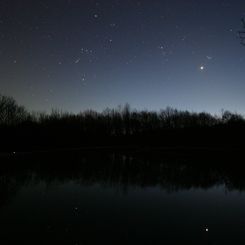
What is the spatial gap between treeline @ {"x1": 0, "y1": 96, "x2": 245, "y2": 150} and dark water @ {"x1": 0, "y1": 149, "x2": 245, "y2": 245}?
46167 millimetres

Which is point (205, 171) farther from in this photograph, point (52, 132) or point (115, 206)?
point (52, 132)

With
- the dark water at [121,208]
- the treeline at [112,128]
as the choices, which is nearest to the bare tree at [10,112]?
the treeline at [112,128]

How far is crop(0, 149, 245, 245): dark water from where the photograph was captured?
11797mm

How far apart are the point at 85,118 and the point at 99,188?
11010 cm

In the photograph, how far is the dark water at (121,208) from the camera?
11797 millimetres

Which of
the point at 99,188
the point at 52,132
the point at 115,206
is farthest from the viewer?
the point at 52,132

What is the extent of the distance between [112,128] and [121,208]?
10703cm

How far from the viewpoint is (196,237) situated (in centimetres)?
1180

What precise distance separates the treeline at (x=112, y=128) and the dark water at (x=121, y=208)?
151ft

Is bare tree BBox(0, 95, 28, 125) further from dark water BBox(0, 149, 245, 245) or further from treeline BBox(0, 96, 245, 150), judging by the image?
dark water BBox(0, 149, 245, 245)

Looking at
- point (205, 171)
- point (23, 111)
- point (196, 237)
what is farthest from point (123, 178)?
point (23, 111)

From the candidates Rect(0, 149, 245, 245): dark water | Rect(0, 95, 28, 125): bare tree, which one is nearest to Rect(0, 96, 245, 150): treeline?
Rect(0, 95, 28, 125): bare tree

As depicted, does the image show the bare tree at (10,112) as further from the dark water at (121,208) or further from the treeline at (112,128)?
the dark water at (121,208)

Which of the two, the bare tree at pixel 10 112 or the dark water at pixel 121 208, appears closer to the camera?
the dark water at pixel 121 208
